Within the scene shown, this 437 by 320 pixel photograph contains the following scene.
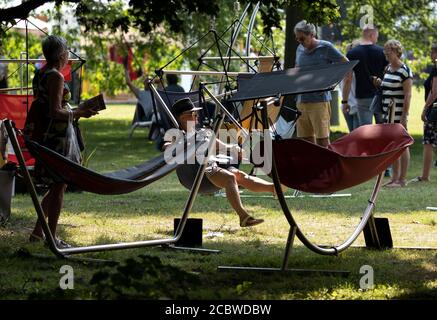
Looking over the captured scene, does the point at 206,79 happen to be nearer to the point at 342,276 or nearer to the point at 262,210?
the point at 262,210

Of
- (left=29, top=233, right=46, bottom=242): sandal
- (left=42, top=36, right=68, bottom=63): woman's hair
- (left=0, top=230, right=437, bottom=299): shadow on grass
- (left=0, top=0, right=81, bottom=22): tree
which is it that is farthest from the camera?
(left=29, top=233, right=46, bottom=242): sandal

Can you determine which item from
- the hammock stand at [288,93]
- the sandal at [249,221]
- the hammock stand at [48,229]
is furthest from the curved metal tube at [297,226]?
the sandal at [249,221]

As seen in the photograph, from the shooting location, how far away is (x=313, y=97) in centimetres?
1095

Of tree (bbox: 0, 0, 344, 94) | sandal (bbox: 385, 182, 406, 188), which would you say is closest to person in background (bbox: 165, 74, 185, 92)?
tree (bbox: 0, 0, 344, 94)

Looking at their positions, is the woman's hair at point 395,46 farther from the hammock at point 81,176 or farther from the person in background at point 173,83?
the person in background at point 173,83

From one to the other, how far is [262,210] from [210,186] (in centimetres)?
121

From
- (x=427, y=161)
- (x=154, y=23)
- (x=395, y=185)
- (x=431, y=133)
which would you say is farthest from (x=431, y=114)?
(x=154, y=23)

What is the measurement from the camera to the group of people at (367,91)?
10836 millimetres

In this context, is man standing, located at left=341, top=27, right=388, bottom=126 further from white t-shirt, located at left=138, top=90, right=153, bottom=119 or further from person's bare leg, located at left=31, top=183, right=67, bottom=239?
white t-shirt, located at left=138, top=90, right=153, bottom=119

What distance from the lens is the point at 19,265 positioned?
22.4ft

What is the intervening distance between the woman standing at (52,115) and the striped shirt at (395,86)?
4892 mm

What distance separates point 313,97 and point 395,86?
45.1 inches

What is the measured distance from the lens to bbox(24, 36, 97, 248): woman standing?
24.4 ft
